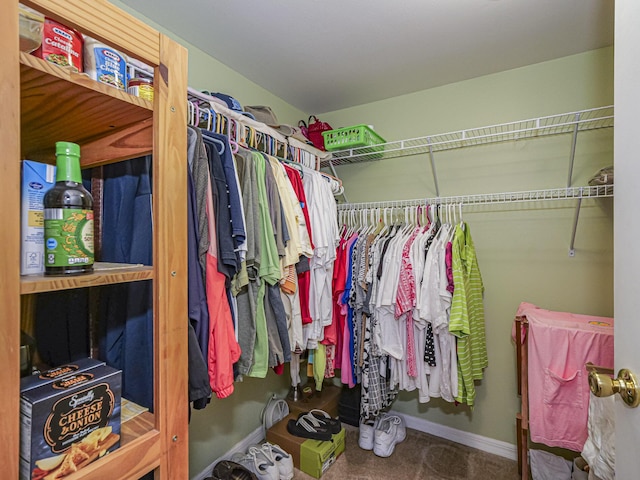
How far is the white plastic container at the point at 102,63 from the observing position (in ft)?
1.97

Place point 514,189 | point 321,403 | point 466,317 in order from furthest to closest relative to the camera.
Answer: point 321,403 < point 514,189 < point 466,317

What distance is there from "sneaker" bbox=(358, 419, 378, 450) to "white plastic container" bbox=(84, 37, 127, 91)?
2.23 metres

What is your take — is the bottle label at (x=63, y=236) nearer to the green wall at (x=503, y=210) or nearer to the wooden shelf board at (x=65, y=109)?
the wooden shelf board at (x=65, y=109)

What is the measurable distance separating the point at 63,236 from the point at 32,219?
0.19ft

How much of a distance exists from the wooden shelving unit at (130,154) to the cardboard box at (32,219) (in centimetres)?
3

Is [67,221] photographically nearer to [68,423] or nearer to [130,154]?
[130,154]

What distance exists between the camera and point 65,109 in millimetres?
624

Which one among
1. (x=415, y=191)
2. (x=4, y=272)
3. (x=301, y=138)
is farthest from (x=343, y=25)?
(x=4, y=272)

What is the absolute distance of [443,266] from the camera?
5.61 ft

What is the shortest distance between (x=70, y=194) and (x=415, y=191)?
2.09 metres

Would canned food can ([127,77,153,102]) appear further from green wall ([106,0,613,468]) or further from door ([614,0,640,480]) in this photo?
green wall ([106,0,613,468])

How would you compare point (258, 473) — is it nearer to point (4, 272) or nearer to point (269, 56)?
point (4, 272)

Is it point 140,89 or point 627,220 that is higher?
point 140,89

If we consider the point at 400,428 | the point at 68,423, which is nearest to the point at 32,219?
the point at 68,423
